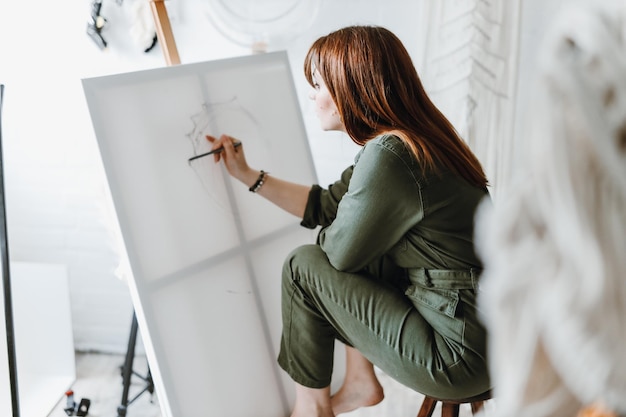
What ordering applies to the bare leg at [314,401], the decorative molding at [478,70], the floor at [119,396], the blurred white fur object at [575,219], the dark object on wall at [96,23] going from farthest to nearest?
the dark object on wall at [96,23], the floor at [119,396], the decorative molding at [478,70], the bare leg at [314,401], the blurred white fur object at [575,219]

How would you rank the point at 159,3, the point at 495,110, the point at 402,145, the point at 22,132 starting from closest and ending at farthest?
the point at 402,145
the point at 159,3
the point at 495,110
the point at 22,132

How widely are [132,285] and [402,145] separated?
630 millimetres

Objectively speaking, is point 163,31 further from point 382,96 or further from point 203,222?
point 382,96

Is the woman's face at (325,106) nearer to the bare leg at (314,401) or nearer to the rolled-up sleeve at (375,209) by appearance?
the rolled-up sleeve at (375,209)

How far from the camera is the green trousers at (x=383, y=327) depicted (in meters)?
1.23

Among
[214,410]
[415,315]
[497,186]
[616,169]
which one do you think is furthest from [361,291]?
[616,169]

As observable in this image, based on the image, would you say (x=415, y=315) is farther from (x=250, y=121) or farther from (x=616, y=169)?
(x=616, y=169)

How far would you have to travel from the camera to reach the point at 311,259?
1.37 m

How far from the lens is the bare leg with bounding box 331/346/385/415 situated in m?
1.64

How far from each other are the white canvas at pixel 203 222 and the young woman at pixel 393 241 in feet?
0.63

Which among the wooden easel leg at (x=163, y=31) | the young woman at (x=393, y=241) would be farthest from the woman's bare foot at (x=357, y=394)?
the wooden easel leg at (x=163, y=31)

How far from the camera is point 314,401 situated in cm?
148

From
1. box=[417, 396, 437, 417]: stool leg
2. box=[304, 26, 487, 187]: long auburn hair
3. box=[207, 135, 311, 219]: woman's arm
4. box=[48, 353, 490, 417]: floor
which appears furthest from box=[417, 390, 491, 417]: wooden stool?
box=[207, 135, 311, 219]: woman's arm

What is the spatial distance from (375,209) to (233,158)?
1.53 feet
